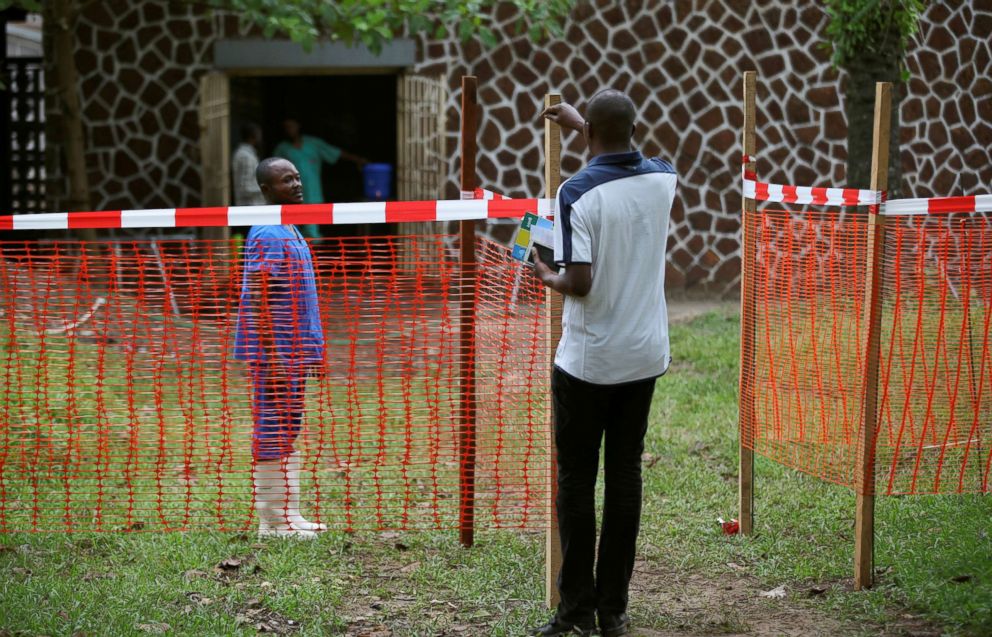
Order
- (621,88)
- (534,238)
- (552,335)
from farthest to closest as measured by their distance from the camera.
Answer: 1. (621,88)
2. (552,335)
3. (534,238)

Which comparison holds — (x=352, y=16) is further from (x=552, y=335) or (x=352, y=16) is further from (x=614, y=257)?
(x=614, y=257)

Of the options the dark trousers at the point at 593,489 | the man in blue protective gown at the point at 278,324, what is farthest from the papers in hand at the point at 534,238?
the man in blue protective gown at the point at 278,324

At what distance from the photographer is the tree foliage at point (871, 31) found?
7.66 meters

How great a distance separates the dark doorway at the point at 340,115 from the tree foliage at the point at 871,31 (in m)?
9.75

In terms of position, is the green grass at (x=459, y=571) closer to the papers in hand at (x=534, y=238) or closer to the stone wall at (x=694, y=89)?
the papers in hand at (x=534, y=238)

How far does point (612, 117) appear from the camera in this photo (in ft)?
12.2

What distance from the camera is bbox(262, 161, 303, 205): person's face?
5121 mm

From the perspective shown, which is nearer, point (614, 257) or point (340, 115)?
point (614, 257)

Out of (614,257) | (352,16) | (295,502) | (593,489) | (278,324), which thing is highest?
(352,16)

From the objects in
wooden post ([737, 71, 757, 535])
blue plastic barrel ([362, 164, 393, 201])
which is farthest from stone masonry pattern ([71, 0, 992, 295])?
wooden post ([737, 71, 757, 535])

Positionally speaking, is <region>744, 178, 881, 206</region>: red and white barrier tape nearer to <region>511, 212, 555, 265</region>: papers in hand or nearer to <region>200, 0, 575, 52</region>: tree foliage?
<region>511, 212, 555, 265</region>: papers in hand

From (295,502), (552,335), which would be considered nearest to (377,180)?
(295,502)

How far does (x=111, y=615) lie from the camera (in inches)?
165

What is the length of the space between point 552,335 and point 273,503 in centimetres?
187
